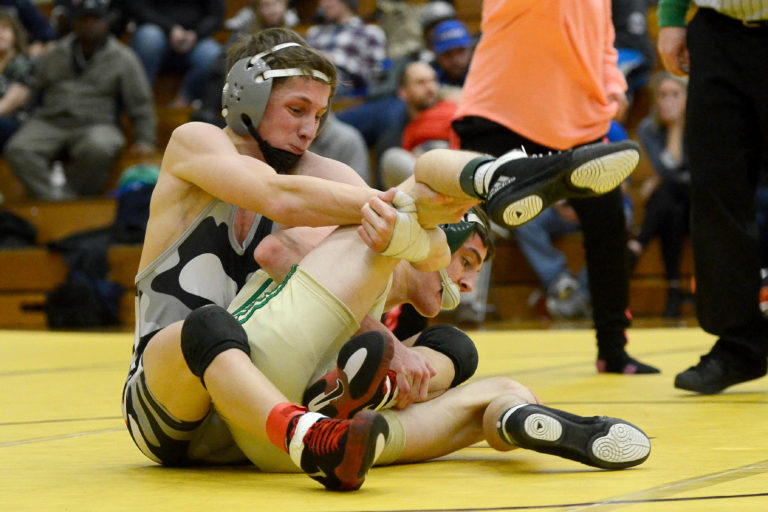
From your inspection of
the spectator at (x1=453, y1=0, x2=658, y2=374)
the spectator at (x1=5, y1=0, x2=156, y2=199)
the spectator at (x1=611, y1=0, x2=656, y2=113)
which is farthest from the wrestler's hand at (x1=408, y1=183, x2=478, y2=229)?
the spectator at (x1=5, y1=0, x2=156, y2=199)

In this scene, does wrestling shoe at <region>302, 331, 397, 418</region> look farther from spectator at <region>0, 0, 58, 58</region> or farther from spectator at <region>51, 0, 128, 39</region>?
spectator at <region>0, 0, 58, 58</region>

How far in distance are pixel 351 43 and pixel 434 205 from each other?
690 centimetres

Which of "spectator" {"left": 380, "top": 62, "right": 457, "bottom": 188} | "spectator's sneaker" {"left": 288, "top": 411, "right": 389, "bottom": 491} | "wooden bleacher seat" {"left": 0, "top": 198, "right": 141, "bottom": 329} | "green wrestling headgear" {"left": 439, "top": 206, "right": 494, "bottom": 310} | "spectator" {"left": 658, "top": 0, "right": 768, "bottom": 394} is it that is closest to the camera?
"spectator's sneaker" {"left": 288, "top": 411, "right": 389, "bottom": 491}

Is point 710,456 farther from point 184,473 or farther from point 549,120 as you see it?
point 549,120

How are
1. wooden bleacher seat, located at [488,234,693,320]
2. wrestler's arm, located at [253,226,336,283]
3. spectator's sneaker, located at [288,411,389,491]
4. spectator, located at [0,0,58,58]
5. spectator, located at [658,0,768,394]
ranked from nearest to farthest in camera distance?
spectator's sneaker, located at [288,411,389,491]
wrestler's arm, located at [253,226,336,283]
spectator, located at [658,0,768,394]
wooden bleacher seat, located at [488,234,693,320]
spectator, located at [0,0,58,58]

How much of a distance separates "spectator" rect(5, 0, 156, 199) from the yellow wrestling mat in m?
5.38

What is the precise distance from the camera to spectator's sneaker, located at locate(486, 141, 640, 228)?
220 centimetres

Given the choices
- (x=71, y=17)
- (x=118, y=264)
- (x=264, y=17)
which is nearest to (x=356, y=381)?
(x=118, y=264)

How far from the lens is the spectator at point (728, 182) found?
11.4 feet

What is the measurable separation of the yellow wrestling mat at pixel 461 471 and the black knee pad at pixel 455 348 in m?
0.18

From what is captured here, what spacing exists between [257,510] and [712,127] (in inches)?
81.8

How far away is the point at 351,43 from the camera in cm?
907

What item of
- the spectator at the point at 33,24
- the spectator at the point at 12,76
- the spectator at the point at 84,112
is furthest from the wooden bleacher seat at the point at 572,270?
the spectator at the point at 33,24

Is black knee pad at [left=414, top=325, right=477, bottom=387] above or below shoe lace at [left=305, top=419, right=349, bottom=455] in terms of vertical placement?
below
